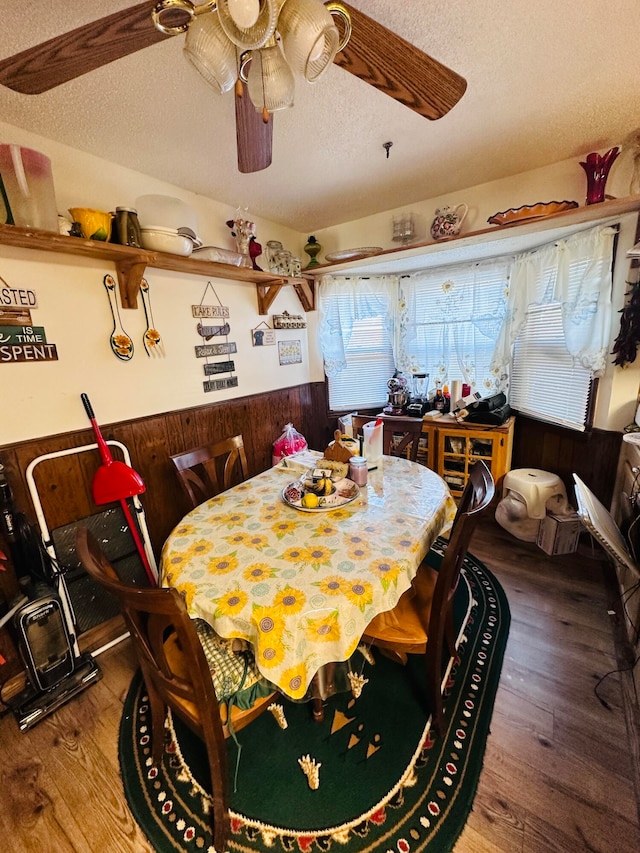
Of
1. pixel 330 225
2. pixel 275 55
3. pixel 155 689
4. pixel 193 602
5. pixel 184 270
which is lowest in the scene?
pixel 155 689

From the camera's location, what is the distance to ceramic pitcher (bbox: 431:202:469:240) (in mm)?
2111

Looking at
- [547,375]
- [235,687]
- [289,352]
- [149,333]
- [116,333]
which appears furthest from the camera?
[289,352]

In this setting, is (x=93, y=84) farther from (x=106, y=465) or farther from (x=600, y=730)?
(x=600, y=730)

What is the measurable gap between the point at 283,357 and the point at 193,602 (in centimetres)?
212

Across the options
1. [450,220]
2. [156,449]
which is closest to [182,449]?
[156,449]

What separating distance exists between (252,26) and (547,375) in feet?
7.91

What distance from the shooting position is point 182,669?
108 centimetres

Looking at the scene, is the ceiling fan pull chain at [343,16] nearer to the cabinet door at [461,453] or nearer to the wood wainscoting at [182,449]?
the wood wainscoting at [182,449]

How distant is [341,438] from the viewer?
1.75m

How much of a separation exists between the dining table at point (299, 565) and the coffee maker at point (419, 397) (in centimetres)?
130

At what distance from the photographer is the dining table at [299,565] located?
2.93ft

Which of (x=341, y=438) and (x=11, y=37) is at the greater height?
(x=11, y=37)

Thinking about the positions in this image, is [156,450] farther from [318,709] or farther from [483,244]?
[483,244]

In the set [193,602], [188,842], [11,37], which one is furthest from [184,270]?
[188,842]
